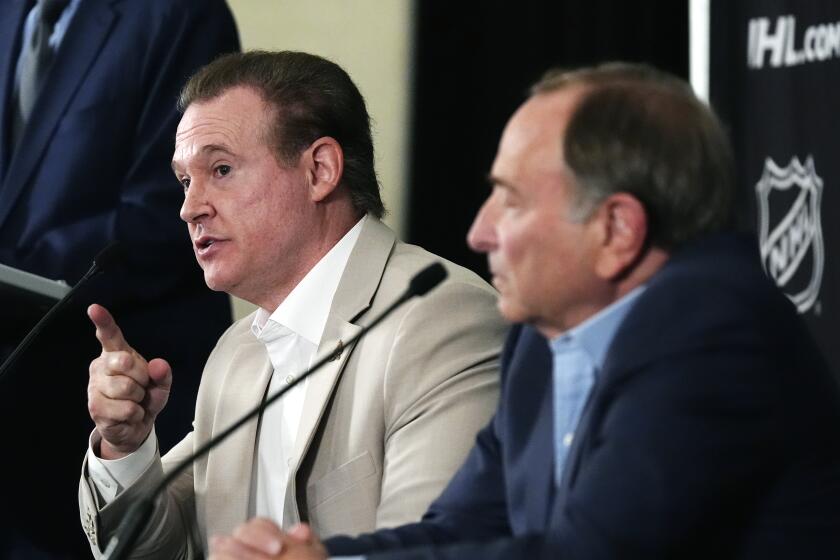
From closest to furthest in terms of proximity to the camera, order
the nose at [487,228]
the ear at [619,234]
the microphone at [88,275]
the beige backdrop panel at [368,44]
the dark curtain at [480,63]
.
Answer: the ear at [619,234] → the nose at [487,228] → the microphone at [88,275] → the dark curtain at [480,63] → the beige backdrop panel at [368,44]

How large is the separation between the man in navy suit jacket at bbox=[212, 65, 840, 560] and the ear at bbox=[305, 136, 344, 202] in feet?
2.94

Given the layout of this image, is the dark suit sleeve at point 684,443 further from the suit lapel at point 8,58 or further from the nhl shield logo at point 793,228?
the suit lapel at point 8,58

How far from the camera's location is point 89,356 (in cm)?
328

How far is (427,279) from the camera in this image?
1926 mm

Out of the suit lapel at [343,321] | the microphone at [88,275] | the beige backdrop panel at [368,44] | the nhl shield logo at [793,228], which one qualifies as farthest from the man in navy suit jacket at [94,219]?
the beige backdrop panel at [368,44]

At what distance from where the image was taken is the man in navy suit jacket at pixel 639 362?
5.17ft

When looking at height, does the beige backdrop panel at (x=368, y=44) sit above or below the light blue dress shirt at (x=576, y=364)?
below

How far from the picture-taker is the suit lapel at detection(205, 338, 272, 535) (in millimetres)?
2547

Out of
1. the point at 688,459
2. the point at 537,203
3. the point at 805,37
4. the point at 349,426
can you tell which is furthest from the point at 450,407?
the point at 805,37

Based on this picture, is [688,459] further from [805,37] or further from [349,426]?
[805,37]

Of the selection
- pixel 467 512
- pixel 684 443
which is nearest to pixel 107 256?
pixel 467 512

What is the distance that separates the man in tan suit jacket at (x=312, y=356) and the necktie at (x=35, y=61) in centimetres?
79

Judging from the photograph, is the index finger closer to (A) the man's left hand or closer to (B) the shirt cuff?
(B) the shirt cuff

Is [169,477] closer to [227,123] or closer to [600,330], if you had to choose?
[600,330]
